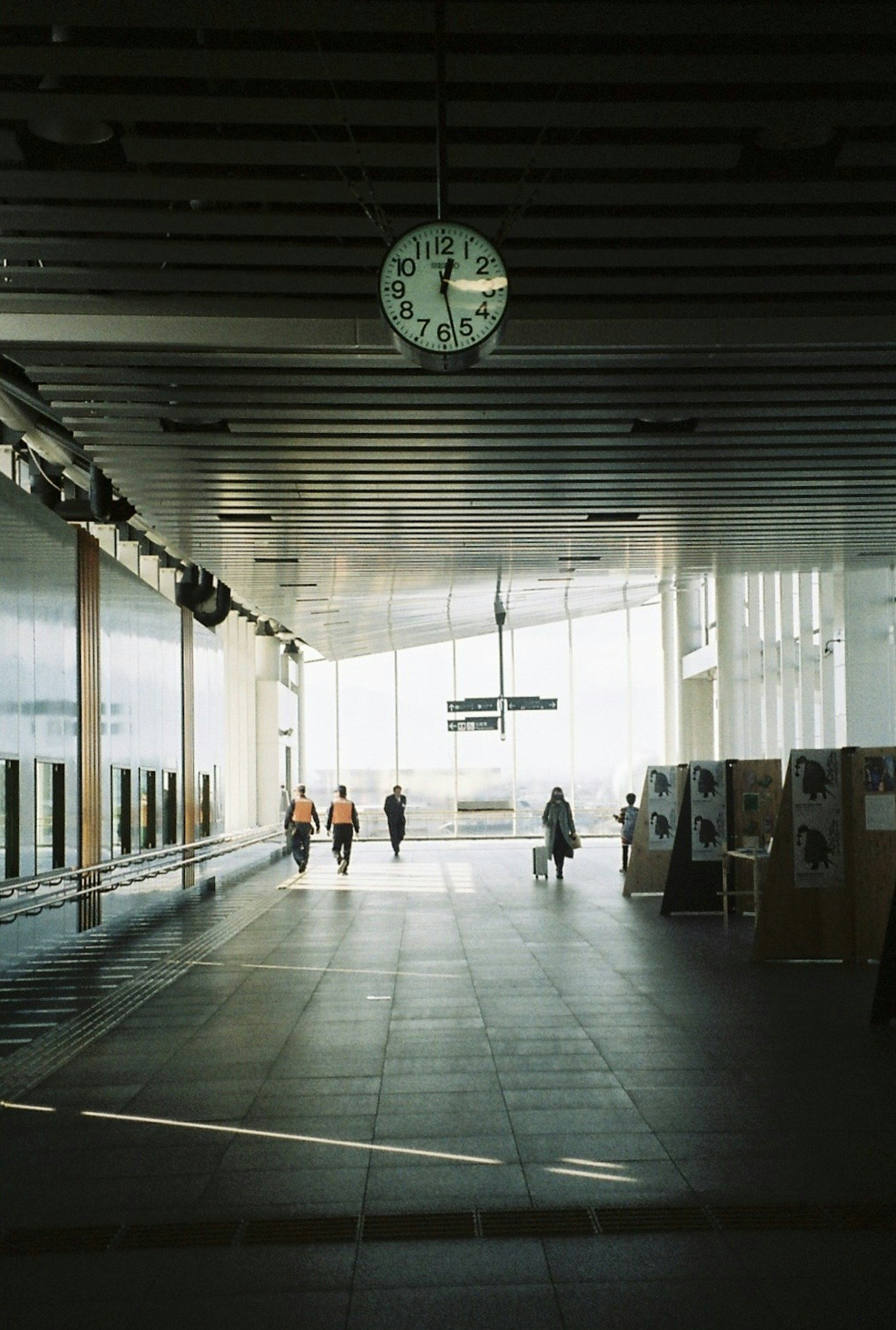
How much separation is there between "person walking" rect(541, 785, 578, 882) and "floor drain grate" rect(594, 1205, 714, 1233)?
16043 millimetres

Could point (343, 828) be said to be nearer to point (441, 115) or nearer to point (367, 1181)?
point (367, 1181)

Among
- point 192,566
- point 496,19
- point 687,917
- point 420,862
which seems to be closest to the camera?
point 496,19

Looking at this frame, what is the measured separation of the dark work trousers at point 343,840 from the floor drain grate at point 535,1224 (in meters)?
18.1

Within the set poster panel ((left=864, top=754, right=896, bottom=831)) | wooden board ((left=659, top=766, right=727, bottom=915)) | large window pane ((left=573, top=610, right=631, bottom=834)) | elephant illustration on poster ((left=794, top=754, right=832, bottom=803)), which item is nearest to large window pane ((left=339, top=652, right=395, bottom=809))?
large window pane ((left=573, top=610, right=631, bottom=834))

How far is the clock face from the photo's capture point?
5410 mm

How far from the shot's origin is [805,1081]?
258 inches

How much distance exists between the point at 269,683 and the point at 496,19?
24.9 m

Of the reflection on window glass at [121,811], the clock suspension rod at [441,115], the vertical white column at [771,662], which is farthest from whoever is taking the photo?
the vertical white column at [771,662]

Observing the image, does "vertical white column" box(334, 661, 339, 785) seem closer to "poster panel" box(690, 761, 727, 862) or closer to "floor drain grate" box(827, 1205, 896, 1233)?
"poster panel" box(690, 761, 727, 862)

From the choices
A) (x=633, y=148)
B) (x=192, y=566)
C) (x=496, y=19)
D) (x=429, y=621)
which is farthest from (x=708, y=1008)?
(x=429, y=621)

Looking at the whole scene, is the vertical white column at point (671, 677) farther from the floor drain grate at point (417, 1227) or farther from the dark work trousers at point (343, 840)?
the floor drain grate at point (417, 1227)

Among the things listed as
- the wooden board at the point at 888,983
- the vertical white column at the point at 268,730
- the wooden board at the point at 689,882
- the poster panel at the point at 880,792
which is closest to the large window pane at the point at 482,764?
the vertical white column at the point at 268,730

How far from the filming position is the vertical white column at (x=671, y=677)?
31750 millimetres

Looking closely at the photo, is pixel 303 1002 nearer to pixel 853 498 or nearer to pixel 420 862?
pixel 853 498
